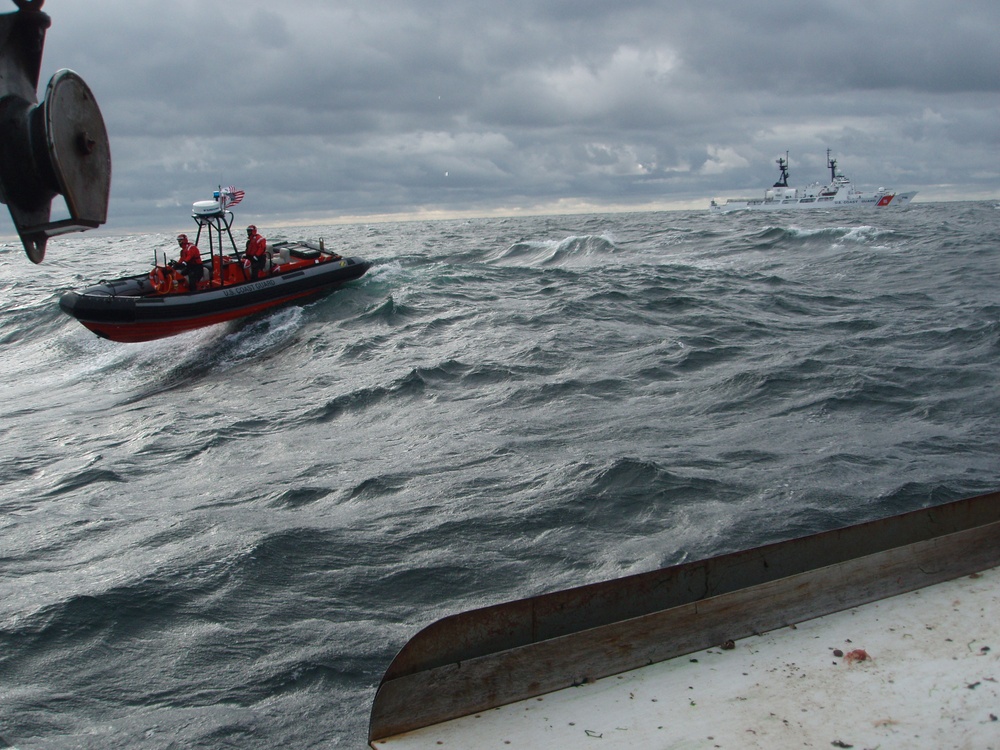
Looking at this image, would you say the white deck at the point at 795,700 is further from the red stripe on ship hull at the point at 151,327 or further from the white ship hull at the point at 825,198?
the white ship hull at the point at 825,198

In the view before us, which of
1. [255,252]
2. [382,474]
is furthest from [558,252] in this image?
[382,474]

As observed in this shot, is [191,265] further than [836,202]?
No

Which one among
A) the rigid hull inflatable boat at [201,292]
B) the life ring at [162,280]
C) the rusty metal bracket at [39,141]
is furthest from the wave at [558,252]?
the rusty metal bracket at [39,141]

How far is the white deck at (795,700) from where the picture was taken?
2.88 m

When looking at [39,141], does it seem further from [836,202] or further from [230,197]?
[836,202]

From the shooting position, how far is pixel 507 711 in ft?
10.2

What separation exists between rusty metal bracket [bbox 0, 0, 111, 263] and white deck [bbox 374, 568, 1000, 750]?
2051mm

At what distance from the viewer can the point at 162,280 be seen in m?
18.8

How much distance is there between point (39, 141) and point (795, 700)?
3.13 m

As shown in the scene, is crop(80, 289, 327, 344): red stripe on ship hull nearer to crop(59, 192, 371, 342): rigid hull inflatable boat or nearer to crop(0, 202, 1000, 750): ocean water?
crop(59, 192, 371, 342): rigid hull inflatable boat

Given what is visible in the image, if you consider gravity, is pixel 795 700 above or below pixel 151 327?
above

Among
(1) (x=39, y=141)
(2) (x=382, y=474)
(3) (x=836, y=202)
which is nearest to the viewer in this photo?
(1) (x=39, y=141)

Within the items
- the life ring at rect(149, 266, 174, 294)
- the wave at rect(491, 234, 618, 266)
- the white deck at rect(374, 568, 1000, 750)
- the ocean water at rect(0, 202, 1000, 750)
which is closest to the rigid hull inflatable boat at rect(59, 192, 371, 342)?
the life ring at rect(149, 266, 174, 294)

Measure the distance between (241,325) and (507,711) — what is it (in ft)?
59.7
